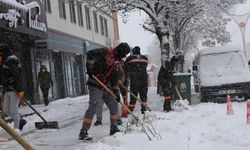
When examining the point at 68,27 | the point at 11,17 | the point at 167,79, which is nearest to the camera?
the point at 167,79

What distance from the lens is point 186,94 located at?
16.7 meters

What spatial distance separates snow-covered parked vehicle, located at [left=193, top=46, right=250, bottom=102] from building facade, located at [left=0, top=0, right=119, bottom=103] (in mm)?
6309

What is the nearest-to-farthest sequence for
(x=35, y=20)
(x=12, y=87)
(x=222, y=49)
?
(x=12, y=87) → (x=35, y=20) → (x=222, y=49)

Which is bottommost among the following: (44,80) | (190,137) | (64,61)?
(190,137)

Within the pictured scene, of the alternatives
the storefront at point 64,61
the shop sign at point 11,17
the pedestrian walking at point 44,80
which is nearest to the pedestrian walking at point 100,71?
the shop sign at point 11,17

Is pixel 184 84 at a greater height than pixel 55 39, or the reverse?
pixel 55 39

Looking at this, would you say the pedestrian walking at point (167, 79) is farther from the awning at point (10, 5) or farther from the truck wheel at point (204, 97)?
the awning at point (10, 5)

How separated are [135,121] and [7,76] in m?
2.75

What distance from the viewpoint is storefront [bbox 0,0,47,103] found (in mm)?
15562

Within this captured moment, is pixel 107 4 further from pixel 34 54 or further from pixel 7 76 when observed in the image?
pixel 7 76

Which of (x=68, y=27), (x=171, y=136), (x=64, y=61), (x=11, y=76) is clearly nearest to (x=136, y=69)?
(x=11, y=76)

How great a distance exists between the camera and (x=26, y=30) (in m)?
17.1

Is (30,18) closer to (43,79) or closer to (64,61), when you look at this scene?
(43,79)

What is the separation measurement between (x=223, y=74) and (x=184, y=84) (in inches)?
59.7
